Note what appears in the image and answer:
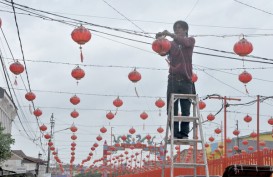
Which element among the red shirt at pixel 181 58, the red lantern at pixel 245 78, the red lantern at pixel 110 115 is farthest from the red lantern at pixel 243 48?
the red lantern at pixel 110 115

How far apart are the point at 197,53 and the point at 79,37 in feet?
16.7

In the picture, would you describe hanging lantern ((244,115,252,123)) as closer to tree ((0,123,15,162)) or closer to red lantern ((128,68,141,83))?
red lantern ((128,68,141,83))

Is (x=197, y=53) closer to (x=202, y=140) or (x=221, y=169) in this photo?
(x=221, y=169)

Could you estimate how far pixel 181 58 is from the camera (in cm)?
705

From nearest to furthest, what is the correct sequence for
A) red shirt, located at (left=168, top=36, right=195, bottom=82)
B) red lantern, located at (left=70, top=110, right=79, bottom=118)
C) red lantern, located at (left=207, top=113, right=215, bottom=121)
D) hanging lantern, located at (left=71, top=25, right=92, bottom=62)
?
red shirt, located at (left=168, top=36, right=195, bottom=82) < hanging lantern, located at (left=71, top=25, right=92, bottom=62) < red lantern, located at (left=70, top=110, right=79, bottom=118) < red lantern, located at (left=207, top=113, right=215, bottom=121)

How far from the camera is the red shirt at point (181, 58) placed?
22.9 ft

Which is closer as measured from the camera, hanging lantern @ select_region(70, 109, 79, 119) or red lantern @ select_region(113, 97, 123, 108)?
red lantern @ select_region(113, 97, 123, 108)

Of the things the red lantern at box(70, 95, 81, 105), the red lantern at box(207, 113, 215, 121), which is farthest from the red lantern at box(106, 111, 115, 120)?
the red lantern at box(207, 113, 215, 121)

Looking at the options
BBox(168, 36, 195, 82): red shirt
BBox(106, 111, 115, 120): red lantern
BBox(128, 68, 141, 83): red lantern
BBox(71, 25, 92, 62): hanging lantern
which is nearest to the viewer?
BBox(168, 36, 195, 82): red shirt

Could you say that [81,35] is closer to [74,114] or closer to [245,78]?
[245,78]

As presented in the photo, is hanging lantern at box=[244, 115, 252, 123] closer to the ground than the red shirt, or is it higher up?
higher up

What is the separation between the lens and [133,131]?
28.4 metres

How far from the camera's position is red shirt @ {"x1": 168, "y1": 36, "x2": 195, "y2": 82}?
6.98 m

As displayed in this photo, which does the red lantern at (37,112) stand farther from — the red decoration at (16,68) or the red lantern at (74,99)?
the red decoration at (16,68)
